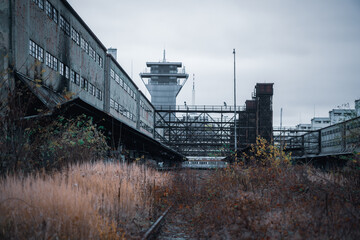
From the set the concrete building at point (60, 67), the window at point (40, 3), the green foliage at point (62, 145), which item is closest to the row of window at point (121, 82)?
the concrete building at point (60, 67)

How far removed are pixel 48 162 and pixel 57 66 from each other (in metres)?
13.2

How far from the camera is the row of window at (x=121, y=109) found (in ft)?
108

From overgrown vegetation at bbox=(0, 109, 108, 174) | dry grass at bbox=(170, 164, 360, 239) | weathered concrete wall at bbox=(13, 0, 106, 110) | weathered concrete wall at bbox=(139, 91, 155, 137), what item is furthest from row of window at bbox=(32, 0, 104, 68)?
weathered concrete wall at bbox=(139, 91, 155, 137)

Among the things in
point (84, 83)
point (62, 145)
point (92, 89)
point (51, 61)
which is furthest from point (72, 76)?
point (62, 145)

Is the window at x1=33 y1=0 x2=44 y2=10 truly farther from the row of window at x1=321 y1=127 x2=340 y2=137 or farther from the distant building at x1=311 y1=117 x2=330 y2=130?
the distant building at x1=311 y1=117 x2=330 y2=130

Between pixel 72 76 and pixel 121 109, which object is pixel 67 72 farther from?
pixel 121 109

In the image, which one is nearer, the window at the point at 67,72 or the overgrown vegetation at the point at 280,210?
the overgrown vegetation at the point at 280,210

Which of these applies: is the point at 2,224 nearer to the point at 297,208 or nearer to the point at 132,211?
the point at 132,211

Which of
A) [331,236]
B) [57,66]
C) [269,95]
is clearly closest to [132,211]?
[331,236]

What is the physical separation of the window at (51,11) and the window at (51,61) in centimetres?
240

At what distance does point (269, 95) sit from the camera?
143 ft

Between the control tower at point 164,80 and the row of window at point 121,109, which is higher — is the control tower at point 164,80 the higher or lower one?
the higher one

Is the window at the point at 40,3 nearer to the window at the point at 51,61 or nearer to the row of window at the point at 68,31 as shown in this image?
the row of window at the point at 68,31

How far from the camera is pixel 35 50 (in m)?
17.9
